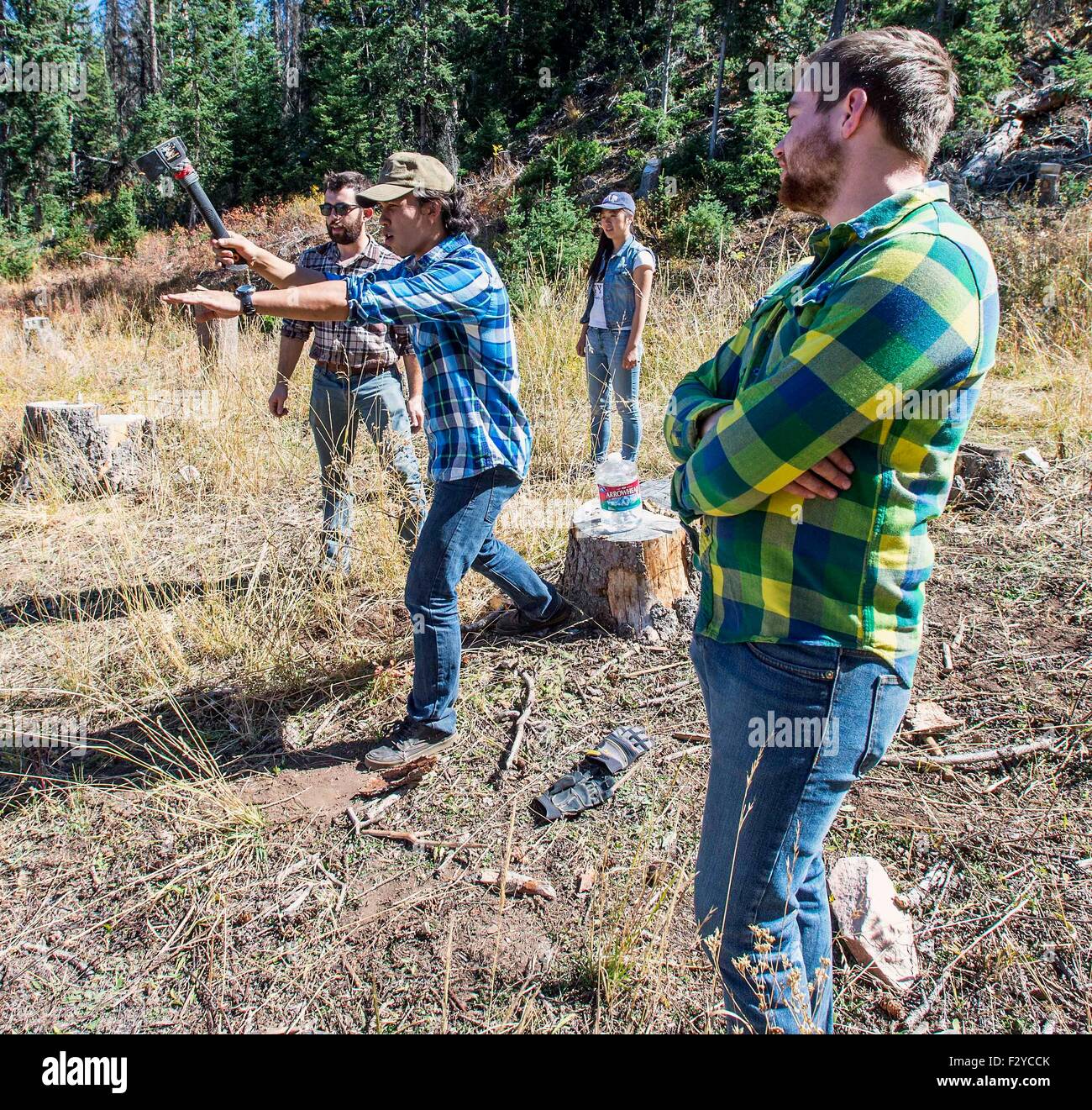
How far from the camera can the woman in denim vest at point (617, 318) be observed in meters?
5.60

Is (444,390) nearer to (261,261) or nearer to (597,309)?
(261,261)

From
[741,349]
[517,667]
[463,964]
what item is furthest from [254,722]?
[741,349]

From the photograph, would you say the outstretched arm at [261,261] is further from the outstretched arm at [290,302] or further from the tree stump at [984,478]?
the tree stump at [984,478]

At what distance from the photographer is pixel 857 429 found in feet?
4.07

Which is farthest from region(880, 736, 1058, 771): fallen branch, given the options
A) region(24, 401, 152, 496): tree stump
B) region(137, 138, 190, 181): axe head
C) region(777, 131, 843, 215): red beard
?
region(24, 401, 152, 496): tree stump

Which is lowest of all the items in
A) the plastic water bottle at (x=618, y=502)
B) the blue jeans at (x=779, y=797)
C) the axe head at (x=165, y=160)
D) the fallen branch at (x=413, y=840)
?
the fallen branch at (x=413, y=840)

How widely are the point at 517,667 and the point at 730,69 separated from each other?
1951 cm

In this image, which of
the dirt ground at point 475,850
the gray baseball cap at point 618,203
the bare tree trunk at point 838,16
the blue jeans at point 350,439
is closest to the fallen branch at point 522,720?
the dirt ground at point 475,850

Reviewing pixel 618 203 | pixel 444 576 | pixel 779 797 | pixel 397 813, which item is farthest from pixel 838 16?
pixel 779 797

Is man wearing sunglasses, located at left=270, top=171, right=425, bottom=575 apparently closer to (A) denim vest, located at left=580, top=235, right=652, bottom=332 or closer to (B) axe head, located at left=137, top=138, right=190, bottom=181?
Result: (B) axe head, located at left=137, top=138, right=190, bottom=181

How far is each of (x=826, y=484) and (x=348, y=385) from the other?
131 inches

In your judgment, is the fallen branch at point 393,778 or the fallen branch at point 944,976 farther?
the fallen branch at point 393,778

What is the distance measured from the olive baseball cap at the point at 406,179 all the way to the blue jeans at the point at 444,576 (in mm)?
931

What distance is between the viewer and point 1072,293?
7785 millimetres
